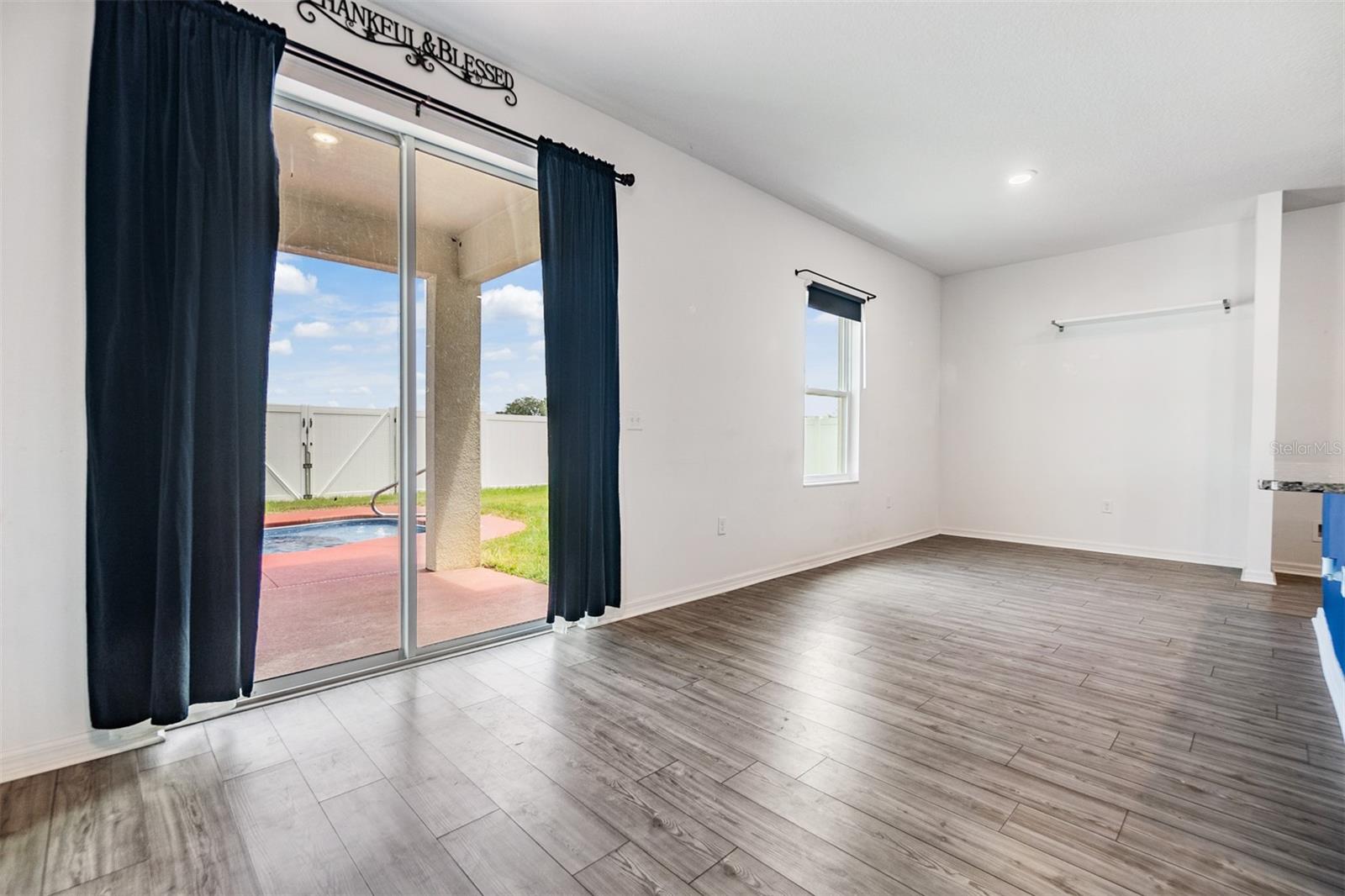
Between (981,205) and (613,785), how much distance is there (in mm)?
4563

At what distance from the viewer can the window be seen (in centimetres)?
489

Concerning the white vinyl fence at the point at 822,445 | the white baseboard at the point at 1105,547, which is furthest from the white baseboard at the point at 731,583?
the white baseboard at the point at 1105,547

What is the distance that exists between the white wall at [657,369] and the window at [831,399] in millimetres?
141

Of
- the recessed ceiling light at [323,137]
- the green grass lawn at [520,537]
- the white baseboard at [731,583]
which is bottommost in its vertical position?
the white baseboard at [731,583]

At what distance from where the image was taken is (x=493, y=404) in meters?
2.96

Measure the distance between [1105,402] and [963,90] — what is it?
144 inches

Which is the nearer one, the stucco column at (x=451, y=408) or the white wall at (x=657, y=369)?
the white wall at (x=657, y=369)

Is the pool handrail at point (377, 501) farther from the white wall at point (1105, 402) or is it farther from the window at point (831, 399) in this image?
the white wall at point (1105, 402)

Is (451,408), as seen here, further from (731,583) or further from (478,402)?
(731,583)

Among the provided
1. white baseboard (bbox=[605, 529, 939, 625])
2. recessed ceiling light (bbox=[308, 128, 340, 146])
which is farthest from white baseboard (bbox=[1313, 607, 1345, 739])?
recessed ceiling light (bbox=[308, 128, 340, 146])

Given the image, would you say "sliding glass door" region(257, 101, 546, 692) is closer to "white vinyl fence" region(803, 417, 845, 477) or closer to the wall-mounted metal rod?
"white vinyl fence" region(803, 417, 845, 477)

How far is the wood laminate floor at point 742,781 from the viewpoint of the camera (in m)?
1.34

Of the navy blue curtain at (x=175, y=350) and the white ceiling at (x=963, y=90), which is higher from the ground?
the white ceiling at (x=963, y=90)

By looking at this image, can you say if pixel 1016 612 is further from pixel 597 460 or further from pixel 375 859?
pixel 375 859
